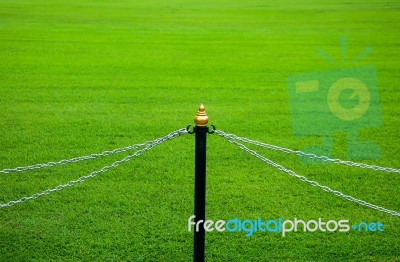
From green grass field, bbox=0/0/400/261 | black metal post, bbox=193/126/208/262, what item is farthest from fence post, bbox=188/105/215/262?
green grass field, bbox=0/0/400/261

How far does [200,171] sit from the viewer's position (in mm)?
3611

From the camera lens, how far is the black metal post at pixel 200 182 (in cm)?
358

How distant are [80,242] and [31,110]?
15.4ft

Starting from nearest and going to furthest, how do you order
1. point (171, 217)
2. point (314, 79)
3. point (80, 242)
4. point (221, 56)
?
point (80, 242) < point (171, 217) < point (314, 79) < point (221, 56)

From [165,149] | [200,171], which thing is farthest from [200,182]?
[165,149]

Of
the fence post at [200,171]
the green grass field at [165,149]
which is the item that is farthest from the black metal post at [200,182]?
the green grass field at [165,149]

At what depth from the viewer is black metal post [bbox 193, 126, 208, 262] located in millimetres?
3578

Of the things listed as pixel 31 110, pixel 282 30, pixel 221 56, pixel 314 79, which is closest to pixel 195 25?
pixel 282 30

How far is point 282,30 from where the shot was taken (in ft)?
67.2

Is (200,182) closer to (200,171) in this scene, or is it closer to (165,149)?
(200,171)

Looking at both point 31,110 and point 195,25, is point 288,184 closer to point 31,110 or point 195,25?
point 31,110

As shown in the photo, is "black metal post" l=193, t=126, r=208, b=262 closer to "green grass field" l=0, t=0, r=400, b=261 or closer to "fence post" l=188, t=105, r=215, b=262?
"fence post" l=188, t=105, r=215, b=262

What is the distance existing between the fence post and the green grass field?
508mm

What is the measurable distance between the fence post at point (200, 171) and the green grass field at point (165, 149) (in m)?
0.51
